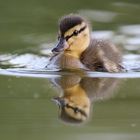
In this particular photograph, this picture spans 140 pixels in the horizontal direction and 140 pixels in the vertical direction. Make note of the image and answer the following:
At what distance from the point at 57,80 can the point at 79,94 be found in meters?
0.54

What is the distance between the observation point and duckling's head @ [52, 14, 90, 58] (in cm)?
580

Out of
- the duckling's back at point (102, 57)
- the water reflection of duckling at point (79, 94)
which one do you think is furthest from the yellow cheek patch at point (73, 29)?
the water reflection of duckling at point (79, 94)

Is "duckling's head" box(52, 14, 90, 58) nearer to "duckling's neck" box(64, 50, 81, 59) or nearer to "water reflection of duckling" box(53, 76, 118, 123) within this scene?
"duckling's neck" box(64, 50, 81, 59)

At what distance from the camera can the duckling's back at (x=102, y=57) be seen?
5.90 metres

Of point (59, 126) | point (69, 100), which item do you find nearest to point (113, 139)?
point (59, 126)

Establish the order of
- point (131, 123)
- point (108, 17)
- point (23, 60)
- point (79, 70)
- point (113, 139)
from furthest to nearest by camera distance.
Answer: point (108, 17)
point (23, 60)
point (79, 70)
point (131, 123)
point (113, 139)

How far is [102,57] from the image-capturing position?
5.95 meters

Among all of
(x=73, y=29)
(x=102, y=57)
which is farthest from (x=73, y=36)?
(x=102, y=57)

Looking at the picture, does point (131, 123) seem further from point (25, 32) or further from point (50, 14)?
point (50, 14)

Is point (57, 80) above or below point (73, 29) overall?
below

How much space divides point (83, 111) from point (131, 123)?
1.21 feet

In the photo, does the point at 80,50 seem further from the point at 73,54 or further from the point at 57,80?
the point at 57,80

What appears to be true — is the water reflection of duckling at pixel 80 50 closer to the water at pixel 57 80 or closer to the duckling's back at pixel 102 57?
the duckling's back at pixel 102 57

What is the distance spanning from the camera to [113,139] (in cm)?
417
